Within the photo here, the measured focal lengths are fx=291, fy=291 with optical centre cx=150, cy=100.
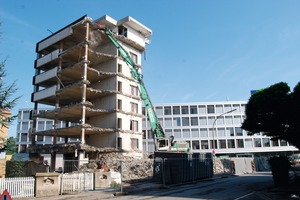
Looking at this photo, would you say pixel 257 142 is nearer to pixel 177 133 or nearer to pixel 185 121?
pixel 185 121

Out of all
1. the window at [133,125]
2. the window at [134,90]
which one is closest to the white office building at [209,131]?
the window at [134,90]

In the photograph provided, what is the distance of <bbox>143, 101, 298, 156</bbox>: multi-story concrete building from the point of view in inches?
3337

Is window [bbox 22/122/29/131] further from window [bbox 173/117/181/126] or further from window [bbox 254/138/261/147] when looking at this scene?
window [bbox 254/138/261/147]

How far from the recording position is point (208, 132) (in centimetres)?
8562

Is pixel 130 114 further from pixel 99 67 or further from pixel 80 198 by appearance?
pixel 80 198

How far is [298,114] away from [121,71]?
A: 32.8 meters

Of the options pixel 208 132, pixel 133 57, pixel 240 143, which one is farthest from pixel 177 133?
pixel 133 57

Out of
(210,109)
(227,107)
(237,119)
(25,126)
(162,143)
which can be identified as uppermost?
(227,107)

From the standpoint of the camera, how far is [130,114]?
48125 millimetres

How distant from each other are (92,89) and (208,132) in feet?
165

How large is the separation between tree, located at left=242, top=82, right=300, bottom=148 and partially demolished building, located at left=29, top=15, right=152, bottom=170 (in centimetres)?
2396

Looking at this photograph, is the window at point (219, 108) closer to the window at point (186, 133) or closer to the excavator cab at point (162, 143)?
the window at point (186, 133)

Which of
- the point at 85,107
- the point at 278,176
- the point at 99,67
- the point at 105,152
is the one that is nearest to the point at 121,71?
the point at 99,67

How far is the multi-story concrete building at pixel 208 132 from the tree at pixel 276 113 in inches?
2366
